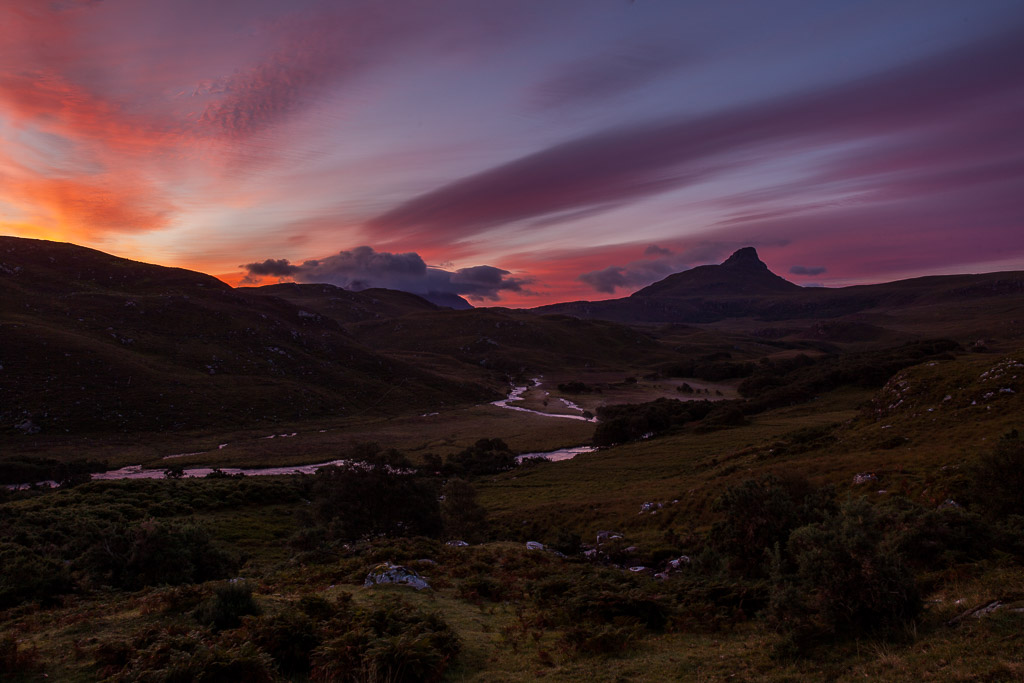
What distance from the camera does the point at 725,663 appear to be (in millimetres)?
11422

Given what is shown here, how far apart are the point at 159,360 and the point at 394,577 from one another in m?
142

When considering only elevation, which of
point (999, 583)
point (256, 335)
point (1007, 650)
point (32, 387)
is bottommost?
point (999, 583)

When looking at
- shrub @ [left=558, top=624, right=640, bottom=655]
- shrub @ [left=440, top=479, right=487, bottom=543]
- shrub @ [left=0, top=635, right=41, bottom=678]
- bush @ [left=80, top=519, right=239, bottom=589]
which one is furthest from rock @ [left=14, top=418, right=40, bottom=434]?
shrub @ [left=558, top=624, right=640, bottom=655]

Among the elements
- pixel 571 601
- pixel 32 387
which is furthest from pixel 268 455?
pixel 571 601

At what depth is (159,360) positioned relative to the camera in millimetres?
129750

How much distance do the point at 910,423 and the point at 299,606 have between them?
4837 cm

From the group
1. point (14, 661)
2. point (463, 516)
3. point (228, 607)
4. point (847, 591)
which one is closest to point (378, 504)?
point (463, 516)

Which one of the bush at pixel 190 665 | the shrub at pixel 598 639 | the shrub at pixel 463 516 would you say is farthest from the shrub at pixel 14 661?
the shrub at pixel 463 516

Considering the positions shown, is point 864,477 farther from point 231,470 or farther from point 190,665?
point 231,470

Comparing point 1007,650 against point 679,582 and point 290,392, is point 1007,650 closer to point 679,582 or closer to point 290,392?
point 679,582

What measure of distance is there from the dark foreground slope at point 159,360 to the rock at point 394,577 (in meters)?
105

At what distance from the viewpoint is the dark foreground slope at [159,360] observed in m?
101

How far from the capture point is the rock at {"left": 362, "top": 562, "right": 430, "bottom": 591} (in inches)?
792

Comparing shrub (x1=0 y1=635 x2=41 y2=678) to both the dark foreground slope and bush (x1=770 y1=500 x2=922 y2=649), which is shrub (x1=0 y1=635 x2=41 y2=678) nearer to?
bush (x1=770 y1=500 x2=922 y2=649)
